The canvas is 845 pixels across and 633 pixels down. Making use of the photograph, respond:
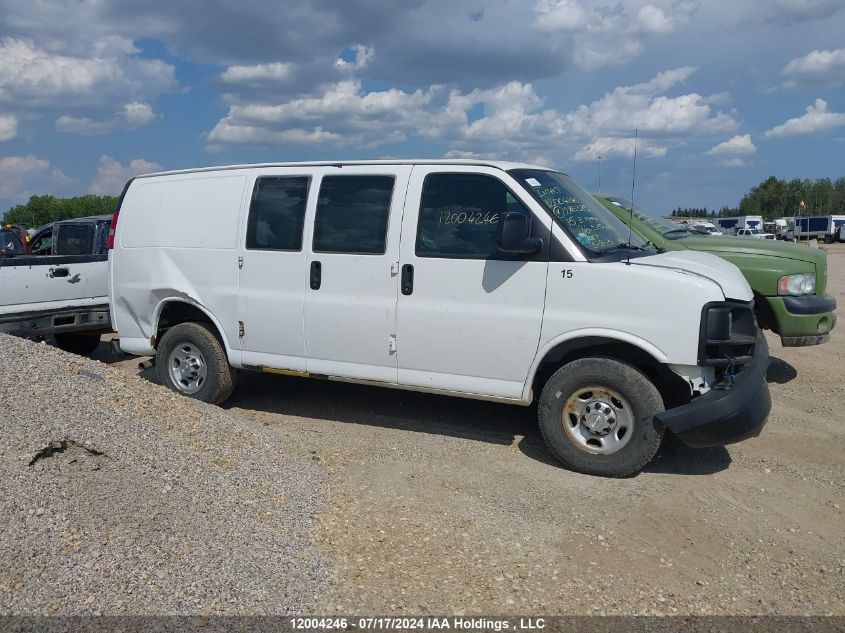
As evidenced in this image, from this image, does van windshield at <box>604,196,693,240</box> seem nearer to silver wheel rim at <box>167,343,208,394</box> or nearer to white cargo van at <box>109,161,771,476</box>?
white cargo van at <box>109,161,771,476</box>

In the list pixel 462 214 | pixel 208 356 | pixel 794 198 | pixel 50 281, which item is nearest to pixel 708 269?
pixel 462 214

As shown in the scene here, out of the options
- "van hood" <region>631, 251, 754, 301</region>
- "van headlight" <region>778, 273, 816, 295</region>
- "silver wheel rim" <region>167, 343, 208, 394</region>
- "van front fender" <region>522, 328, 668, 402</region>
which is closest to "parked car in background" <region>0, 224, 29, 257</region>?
"silver wheel rim" <region>167, 343, 208, 394</region>

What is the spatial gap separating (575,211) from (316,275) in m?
2.20

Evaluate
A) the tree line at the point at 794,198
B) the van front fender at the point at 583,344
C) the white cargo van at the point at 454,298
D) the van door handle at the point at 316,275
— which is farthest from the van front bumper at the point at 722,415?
the tree line at the point at 794,198

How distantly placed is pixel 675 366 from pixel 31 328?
275 inches

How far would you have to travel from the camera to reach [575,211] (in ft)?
19.5

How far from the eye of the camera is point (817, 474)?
5.55 metres

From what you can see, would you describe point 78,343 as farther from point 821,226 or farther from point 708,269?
point 821,226

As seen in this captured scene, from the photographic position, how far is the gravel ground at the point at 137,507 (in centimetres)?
362

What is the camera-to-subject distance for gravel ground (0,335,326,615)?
11.9 feet

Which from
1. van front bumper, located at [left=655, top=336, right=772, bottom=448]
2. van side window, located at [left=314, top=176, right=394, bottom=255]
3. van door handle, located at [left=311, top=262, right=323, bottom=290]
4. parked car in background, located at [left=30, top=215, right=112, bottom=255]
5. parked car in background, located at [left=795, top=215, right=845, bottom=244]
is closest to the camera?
van front bumper, located at [left=655, top=336, right=772, bottom=448]

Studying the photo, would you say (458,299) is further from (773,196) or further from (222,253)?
(773,196)

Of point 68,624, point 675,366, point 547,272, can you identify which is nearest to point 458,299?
point 547,272

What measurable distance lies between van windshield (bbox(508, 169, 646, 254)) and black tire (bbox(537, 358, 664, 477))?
2.95 ft
